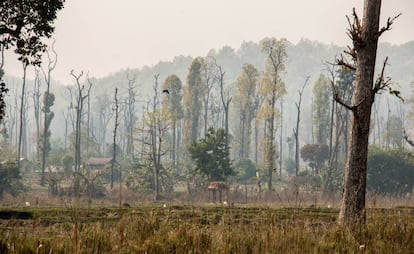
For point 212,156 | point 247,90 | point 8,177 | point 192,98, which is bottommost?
point 8,177

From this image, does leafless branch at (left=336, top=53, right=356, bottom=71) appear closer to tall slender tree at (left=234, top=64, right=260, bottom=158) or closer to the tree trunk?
the tree trunk

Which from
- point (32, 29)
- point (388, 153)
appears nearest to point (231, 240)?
point (32, 29)

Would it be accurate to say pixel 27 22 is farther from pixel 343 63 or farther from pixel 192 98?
pixel 192 98

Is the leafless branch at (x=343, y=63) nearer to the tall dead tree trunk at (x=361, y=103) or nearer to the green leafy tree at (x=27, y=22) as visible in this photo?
the tall dead tree trunk at (x=361, y=103)

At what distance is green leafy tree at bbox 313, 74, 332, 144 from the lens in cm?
7338

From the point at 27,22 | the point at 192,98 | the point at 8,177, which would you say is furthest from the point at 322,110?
the point at 27,22

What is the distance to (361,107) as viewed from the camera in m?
11.2

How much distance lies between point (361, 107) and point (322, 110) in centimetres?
6539

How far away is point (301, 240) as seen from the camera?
741 cm

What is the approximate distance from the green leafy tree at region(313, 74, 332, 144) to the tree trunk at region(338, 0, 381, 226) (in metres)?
60.4

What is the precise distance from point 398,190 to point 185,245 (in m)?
40.2

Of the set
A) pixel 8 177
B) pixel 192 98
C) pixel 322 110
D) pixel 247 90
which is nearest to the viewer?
pixel 8 177

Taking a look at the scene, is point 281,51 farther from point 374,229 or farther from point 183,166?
point 374,229

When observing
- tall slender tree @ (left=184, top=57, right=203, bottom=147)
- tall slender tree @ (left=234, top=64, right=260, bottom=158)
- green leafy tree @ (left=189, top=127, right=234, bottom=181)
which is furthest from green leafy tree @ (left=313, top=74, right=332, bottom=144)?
green leafy tree @ (left=189, top=127, right=234, bottom=181)
